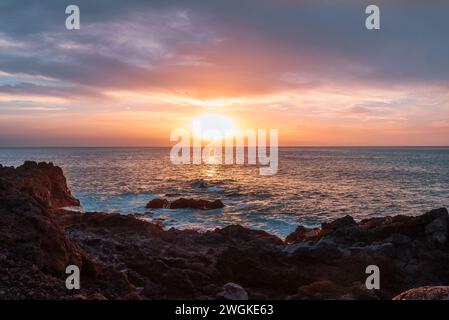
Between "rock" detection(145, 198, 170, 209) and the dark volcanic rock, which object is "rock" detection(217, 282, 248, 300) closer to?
the dark volcanic rock

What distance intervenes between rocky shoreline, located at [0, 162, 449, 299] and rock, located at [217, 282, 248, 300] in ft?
0.12

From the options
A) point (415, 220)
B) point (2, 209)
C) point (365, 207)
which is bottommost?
point (365, 207)

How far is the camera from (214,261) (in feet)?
62.3

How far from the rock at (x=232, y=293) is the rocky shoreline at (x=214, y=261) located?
37mm

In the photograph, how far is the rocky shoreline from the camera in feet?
41.1

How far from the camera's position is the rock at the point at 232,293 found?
1412 cm

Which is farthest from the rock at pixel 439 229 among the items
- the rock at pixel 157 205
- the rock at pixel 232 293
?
the rock at pixel 157 205

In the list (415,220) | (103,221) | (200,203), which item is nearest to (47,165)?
(200,203)

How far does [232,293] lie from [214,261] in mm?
4679

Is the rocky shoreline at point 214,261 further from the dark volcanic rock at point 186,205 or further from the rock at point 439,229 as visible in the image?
the dark volcanic rock at point 186,205

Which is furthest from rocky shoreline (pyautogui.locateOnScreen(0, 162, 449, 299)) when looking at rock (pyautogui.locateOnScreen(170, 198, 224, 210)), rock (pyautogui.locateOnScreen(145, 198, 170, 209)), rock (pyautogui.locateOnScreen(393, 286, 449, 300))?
rock (pyautogui.locateOnScreen(145, 198, 170, 209))

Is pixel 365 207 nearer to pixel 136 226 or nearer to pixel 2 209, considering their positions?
pixel 136 226
